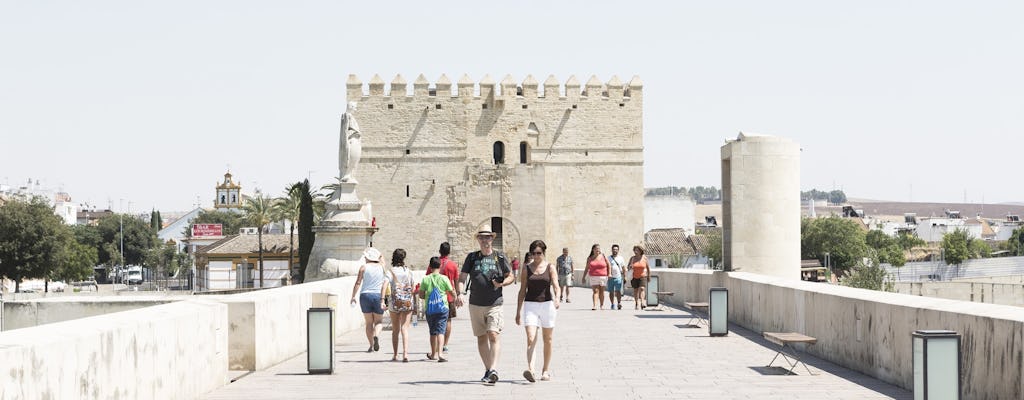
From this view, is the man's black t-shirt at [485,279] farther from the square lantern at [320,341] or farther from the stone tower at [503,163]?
the stone tower at [503,163]

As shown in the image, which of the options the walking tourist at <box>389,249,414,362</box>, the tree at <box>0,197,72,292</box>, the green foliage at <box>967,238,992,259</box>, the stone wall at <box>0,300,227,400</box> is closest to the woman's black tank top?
the walking tourist at <box>389,249,414,362</box>

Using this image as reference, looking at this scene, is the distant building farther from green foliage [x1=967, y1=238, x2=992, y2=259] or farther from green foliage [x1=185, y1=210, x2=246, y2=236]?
green foliage [x1=967, y1=238, x2=992, y2=259]

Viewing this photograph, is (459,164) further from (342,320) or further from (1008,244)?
(1008,244)

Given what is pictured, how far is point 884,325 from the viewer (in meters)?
11.1

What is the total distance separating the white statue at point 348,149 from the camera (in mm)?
23516

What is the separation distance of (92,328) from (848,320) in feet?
Answer: 24.5

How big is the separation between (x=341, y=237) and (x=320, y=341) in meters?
11.6

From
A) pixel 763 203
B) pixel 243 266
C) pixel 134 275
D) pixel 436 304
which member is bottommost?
pixel 134 275

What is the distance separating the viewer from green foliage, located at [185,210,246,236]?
124 m

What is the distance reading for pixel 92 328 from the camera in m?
7.79

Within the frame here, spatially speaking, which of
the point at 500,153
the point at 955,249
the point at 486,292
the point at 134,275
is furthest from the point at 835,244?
the point at 486,292

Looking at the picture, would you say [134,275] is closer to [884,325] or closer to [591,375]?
[591,375]

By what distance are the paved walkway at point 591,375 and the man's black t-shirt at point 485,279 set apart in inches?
28.9

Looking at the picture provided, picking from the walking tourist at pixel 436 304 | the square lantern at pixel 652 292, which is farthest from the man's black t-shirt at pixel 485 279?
the square lantern at pixel 652 292
